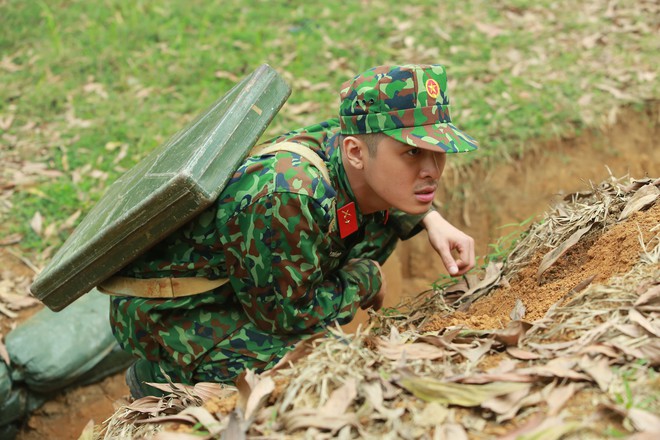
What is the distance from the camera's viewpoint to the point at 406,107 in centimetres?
245

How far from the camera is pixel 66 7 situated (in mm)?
6824

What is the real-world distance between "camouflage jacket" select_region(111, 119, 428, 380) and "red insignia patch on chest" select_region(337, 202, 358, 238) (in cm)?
2

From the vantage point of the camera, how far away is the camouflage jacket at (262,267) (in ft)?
8.27

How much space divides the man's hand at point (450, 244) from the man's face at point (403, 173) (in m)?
0.33

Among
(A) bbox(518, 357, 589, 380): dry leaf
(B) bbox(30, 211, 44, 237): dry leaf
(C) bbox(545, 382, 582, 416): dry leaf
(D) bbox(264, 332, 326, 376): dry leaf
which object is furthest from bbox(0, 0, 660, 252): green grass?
(C) bbox(545, 382, 582, 416): dry leaf

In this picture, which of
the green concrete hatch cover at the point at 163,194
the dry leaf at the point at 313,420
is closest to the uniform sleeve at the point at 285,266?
the green concrete hatch cover at the point at 163,194

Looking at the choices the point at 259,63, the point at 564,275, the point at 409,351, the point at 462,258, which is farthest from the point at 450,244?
the point at 259,63

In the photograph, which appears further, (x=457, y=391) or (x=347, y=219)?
(x=347, y=219)

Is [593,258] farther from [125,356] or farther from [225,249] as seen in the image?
[125,356]

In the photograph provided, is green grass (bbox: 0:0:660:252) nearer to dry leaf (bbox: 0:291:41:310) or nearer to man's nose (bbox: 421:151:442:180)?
dry leaf (bbox: 0:291:41:310)

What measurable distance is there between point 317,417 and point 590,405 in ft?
2.15

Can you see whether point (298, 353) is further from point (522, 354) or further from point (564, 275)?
point (564, 275)

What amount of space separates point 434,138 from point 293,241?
580 mm

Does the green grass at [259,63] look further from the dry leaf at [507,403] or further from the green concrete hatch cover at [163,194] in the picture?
the dry leaf at [507,403]
